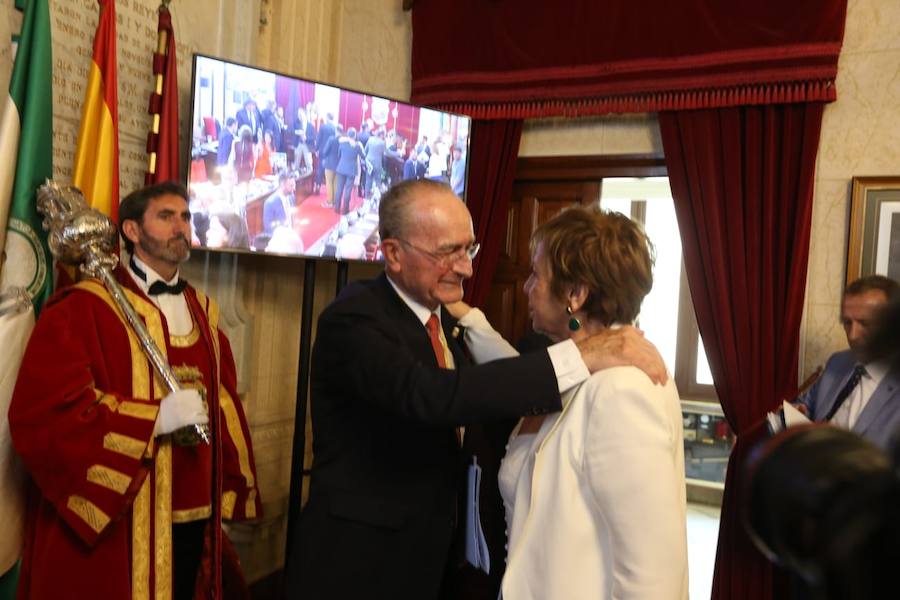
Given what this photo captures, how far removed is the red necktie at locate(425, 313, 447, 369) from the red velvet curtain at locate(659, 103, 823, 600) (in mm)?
2004

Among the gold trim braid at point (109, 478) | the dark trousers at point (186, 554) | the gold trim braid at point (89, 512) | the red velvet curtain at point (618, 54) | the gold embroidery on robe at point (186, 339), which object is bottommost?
the dark trousers at point (186, 554)

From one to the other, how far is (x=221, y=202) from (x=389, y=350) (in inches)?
70.6

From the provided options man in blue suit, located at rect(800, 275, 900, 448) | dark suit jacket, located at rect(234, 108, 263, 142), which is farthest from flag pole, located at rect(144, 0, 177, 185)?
man in blue suit, located at rect(800, 275, 900, 448)

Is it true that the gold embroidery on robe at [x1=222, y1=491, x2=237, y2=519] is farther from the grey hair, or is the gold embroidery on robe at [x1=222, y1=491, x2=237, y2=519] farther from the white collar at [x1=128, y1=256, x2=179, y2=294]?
the grey hair

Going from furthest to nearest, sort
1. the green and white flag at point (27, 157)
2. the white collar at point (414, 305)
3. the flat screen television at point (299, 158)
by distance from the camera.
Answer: the flat screen television at point (299, 158)
the green and white flag at point (27, 157)
the white collar at point (414, 305)

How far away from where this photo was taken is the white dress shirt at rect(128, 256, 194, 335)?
248 cm

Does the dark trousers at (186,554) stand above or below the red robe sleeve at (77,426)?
below

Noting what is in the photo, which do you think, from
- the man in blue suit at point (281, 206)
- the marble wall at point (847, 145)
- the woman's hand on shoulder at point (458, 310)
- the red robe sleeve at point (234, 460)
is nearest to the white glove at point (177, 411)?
the red robe sleeve at point (234, 460)

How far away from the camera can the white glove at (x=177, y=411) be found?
2.23m

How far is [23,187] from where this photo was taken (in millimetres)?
2332

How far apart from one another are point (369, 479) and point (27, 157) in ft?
5.20

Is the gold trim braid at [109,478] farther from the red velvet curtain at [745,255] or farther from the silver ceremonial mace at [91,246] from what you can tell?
the red velvet curtain at [745,255]

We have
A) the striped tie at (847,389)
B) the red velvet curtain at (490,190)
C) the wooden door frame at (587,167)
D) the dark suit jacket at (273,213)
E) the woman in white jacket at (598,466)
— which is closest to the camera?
the woman in white jacket at (598,466)

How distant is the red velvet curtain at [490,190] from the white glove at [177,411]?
1.91 m
